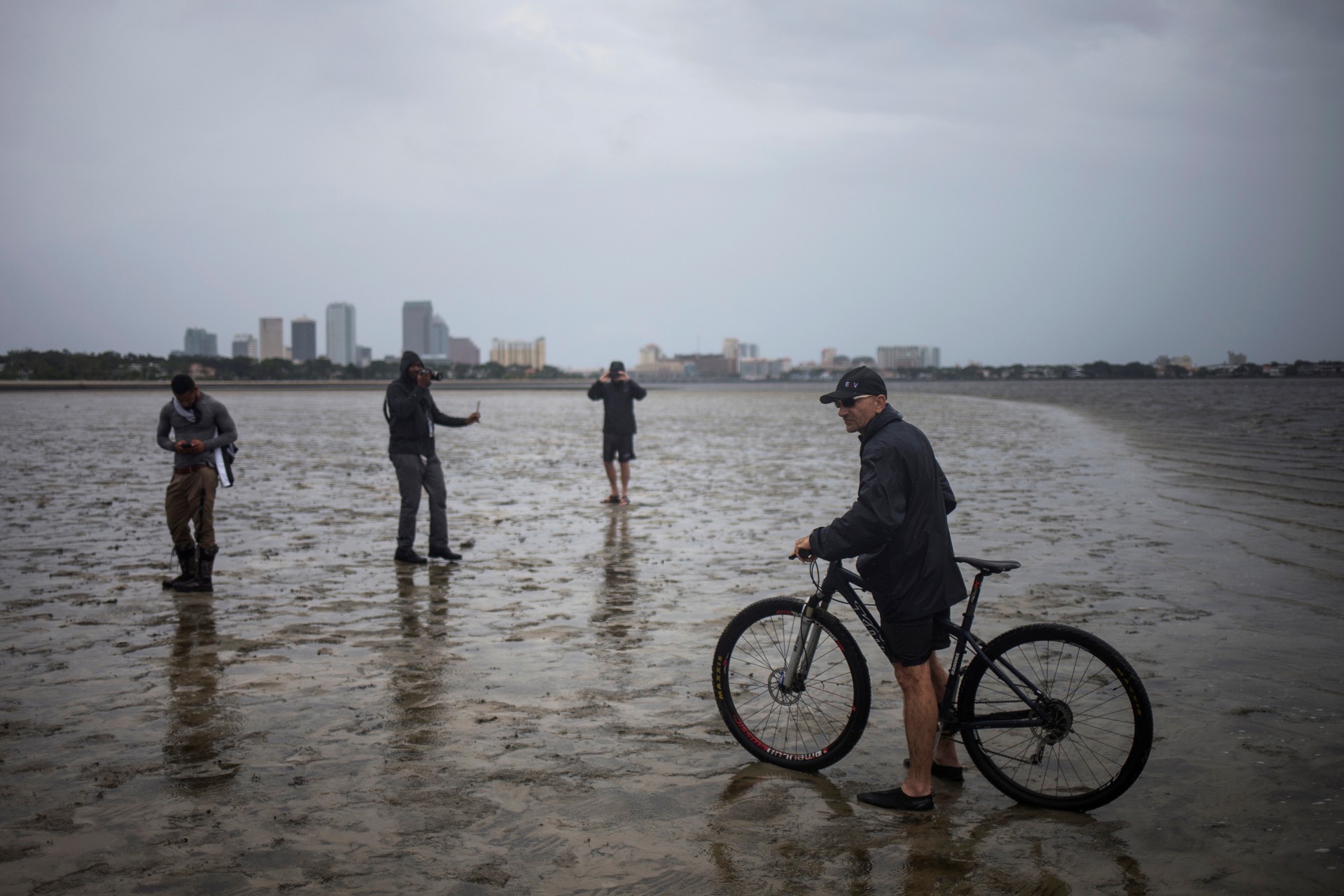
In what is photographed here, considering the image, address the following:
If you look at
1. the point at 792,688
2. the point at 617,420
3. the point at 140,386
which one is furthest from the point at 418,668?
the point at 140,386

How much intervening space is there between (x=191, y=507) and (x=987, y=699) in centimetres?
787

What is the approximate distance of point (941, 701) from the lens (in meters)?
4.74

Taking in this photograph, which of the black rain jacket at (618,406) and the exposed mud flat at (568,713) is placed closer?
the exposed mud flat at (568,713)

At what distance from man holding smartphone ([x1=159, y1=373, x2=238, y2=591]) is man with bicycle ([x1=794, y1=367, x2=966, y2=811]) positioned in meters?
6.98

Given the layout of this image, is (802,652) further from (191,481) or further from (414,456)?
(191,481)

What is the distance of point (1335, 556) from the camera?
1048 cm

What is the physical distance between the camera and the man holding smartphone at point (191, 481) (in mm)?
9094

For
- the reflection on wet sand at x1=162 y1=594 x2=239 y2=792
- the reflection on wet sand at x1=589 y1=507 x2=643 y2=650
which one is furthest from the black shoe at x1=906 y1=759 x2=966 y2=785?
the reflection on wet sand at x1=162 y1=594 x2=239 y2=792

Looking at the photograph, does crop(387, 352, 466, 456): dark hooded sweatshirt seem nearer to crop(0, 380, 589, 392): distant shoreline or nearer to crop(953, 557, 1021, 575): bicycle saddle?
crop(953, 557, 1021, 575): bicycle saddle

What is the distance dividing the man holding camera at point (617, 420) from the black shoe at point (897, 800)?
10929 mm

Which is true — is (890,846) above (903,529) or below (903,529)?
below

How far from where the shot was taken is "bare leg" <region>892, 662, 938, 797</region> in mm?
4484

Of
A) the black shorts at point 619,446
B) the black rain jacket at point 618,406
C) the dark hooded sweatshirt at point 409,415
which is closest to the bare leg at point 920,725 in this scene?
the dark hooded sweatshirt at point 409,415

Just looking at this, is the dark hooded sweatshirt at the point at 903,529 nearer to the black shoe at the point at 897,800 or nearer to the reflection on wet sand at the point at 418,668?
the black shoe at the point at 897,800
